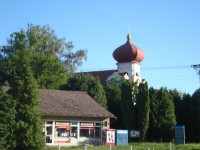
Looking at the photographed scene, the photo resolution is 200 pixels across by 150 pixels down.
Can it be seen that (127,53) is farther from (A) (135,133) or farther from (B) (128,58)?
(A) (135,133)

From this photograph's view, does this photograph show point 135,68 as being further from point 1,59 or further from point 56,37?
point 1,59

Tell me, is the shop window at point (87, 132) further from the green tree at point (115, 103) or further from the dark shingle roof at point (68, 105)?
the green tree at point (115, 103)

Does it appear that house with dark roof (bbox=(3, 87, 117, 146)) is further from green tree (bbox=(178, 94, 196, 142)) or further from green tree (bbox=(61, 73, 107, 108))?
green tree (bbox=(178, 94, 196, 142))

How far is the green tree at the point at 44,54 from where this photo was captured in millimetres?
52062

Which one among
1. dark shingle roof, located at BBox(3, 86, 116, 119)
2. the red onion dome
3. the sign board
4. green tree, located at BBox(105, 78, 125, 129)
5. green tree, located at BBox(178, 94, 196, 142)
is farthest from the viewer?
the red onion dome

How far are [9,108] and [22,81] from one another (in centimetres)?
215

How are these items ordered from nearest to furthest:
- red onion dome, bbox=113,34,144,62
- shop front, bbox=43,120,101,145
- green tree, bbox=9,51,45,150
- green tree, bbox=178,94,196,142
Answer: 1. green tree, bbox=9,51,45,150
2. shop front, bbox=43,120,101,145
3. green tree, bbox=178,94,196,142
4. red onion dome, bbox=113,34,144,62

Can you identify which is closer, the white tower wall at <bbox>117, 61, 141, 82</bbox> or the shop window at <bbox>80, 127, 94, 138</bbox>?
the shop window at <bbox>80, 127, 94, 138</bbox>

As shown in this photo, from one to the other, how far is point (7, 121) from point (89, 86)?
26.2 m

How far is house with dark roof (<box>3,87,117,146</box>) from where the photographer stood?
3703 centimetres

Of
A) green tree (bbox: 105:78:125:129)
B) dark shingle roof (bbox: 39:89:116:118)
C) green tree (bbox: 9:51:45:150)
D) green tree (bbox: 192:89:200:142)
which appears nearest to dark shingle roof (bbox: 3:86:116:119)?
dark shingle roof (bbox: 39:89:116:118)

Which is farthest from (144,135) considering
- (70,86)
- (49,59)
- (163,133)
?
(49,59)

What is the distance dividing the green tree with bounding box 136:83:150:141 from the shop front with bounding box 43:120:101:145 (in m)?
6.76

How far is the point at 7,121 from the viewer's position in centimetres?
2511
